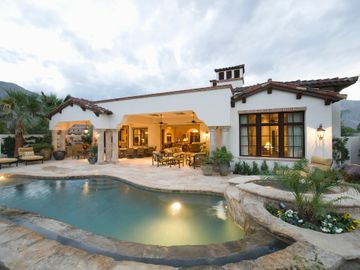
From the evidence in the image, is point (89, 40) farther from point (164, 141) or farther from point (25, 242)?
point (25, 242)

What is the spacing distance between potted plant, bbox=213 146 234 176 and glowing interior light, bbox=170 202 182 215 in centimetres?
379

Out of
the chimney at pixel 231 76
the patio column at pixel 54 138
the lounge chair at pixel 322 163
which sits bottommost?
the lounge chair at pixel 322 163

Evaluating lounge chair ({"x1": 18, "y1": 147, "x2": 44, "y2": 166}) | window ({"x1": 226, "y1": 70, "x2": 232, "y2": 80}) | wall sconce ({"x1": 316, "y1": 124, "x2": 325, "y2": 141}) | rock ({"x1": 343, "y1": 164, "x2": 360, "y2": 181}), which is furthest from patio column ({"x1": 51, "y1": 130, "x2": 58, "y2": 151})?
rock ({"x1": 343, "y1": 164, "x2": 360, "y2": 181})

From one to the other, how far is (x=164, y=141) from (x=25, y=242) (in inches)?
662

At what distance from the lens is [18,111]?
42.0ft

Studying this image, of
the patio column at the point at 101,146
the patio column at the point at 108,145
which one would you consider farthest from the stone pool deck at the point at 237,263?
the patio column at the point at 108,145

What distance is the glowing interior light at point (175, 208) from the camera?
547 cm

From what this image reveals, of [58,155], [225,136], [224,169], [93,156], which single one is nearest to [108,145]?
[93,156]

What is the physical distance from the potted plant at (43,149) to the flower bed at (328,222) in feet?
54.8

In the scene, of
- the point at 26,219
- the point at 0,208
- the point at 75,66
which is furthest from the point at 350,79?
the point at 75,66

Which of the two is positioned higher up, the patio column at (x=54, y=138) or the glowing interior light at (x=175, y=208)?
the patio column at (x=54, y=138)

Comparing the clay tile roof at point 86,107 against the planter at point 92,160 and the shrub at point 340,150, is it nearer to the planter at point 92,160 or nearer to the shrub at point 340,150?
the planter at point 92,160

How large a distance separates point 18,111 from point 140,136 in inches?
383

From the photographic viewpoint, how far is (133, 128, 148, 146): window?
60.6 feet
